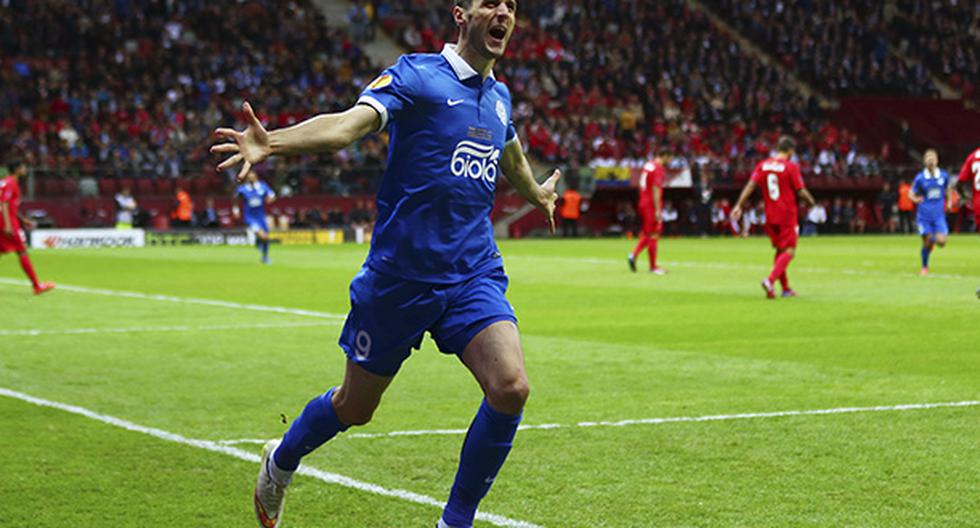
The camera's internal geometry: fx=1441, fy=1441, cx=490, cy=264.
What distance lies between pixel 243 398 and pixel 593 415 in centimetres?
266

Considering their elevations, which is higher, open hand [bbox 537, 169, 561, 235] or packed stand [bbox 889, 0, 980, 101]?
packed stand [bbox 889, 0, 980, 101]

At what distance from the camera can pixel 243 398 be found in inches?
413

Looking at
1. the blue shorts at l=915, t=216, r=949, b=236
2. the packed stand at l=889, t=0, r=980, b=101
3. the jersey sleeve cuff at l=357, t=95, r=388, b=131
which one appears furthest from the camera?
the packed stand at l=889, t=0, r=980, b=101

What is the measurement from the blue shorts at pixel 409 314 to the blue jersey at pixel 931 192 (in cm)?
2128

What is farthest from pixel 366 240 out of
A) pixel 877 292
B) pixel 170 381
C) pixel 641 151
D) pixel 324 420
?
pixel 324 420

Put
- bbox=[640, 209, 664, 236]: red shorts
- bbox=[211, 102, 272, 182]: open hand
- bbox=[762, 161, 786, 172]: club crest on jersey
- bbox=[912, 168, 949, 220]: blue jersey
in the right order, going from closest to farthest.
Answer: bbox=[211, 102, 272, 182]: open hand, bbox=[762, 161, 786, 172]: club crest on jersey, bbox=[912, 168, 949, 220]: blue jersey, bbox=[640, 209, 664, 236]: red shorts

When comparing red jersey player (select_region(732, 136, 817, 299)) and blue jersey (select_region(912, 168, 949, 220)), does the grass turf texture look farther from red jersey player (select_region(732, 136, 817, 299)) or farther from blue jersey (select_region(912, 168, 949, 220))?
blue jersey (select_region(912, 168, 949, 220))

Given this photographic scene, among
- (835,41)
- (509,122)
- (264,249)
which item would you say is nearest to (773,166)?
(509,122)


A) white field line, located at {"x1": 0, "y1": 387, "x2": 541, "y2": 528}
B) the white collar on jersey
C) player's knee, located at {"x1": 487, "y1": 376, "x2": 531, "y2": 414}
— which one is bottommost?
white field line, located at {"x1": 0, "y1": 387, "x2": 541, "y2": 528}

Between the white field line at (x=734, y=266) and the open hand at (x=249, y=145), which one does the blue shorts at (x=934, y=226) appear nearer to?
the white field line at (x=734, y=266)

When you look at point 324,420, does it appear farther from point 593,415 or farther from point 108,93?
point 108,93

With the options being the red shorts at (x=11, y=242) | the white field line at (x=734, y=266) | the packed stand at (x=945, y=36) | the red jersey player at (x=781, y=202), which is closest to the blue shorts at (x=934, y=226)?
the white field line at (x=734, y=266)

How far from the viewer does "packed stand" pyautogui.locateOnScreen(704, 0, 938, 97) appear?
60812mm

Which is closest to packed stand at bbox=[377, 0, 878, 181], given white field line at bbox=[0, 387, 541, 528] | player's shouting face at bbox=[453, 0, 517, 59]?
white field line at bbox=[0, 387, 541, 528]
